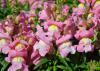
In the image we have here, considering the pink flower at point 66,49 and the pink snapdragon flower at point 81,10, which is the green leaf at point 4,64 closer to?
the pink flower at point 66,49

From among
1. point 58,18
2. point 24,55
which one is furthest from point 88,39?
point 24,55

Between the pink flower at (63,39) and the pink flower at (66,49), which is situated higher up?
the pink flower at (63,39)

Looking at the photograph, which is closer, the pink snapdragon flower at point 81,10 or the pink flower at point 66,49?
the pink flower at point 66,49

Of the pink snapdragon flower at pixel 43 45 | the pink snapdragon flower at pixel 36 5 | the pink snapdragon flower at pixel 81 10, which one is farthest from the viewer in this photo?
the pink snapdragon flower at pixel 36 5

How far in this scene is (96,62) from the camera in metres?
3.70

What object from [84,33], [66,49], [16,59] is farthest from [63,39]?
[16,59]

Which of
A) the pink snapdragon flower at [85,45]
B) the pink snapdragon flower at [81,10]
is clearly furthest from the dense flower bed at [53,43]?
the pink snapdragon flower at [81,10]

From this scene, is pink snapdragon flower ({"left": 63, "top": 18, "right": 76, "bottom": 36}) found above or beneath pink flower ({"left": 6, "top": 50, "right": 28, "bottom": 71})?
above

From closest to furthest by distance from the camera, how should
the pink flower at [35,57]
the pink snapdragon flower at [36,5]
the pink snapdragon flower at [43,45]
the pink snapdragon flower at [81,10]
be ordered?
1. the pink snapdragon flower at [43,45]
2. the pink flower at [35,57]
3. the pink snapdragon flower at [81,10]
4. the pink snapdragon flower at [36,5]

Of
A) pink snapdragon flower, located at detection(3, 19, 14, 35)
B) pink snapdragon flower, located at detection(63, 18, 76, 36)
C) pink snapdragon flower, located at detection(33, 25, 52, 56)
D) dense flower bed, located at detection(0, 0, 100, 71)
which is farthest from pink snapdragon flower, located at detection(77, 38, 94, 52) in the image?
pink snapdragon flower, located at detection(3, 19, 14, 35)

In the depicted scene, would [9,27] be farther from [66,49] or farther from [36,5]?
[36,5]

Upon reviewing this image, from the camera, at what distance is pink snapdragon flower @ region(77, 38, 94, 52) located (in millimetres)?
3629

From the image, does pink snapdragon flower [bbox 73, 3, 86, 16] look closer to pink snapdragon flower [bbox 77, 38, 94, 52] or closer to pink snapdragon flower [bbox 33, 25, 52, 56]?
pink snapdragon flower [bbox 77, 38, 94, 52]

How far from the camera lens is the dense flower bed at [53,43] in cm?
361
